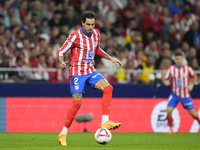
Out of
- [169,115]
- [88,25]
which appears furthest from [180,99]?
[88,25]

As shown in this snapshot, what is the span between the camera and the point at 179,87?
1161 cm

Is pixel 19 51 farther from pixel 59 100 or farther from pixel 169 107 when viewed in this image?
pixel 169 107

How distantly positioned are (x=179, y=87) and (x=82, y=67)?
449cm

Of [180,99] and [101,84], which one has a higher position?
[101,84]

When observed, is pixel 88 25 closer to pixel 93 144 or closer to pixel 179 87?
pixel 93 144

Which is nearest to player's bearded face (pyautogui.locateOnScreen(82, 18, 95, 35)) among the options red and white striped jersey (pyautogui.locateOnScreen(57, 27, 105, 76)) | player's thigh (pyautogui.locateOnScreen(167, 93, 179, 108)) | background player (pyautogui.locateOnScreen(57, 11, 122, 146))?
background player (pyautogui.locateOnScreen(57, 11, 122, 146))

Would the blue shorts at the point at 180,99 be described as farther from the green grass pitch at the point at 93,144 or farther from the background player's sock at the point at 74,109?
the background player's sock at the point at 74,109

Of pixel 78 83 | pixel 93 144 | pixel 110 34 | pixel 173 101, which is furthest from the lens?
pixel 110 34

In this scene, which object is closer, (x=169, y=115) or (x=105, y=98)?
(x=105, y=98)

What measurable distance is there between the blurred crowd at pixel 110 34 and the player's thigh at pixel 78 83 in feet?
15.3

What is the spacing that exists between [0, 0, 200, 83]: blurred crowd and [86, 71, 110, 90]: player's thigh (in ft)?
15.6

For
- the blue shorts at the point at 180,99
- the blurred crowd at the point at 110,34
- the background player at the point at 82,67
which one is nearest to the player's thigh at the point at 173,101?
the blue shorts at the point at 180,99

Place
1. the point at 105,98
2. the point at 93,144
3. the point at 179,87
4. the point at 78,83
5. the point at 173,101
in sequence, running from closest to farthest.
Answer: the point at 105,98
the point at 78,83
the point at 93,144
the point at 173,101
the point at 179,87

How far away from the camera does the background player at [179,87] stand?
37.7 ft
